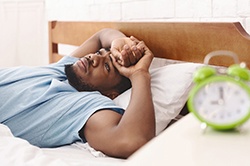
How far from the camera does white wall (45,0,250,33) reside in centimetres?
126

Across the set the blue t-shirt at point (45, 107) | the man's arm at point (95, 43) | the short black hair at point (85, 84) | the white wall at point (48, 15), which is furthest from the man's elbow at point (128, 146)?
the man's arm at point (95, 43)

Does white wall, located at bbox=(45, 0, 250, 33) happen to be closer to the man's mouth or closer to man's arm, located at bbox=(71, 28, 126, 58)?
man's arm, located at bbox=(71, 28, 126, 58)

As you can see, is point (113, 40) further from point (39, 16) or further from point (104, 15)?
point (39, 16)

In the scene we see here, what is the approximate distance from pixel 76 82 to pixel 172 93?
0.38 metres

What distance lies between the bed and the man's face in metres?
0.07

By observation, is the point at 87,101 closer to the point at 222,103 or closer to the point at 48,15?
the point at 222,103

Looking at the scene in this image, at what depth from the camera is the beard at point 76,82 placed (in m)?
1.43

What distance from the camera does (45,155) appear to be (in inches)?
36.9

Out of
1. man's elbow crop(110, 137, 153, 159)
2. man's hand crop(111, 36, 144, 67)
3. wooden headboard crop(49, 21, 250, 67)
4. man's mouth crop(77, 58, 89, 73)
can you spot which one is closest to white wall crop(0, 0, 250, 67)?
wooden headboard crop(49, 21, 250, 67)

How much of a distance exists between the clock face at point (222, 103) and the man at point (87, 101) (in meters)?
0.48

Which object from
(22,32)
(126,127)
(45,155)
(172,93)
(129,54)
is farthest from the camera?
(22,32)

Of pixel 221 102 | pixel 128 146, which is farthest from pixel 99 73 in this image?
pixel 221 102

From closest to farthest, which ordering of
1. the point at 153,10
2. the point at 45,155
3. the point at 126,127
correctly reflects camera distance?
the point at 45,155
the point at 126,127
the point at 153,10

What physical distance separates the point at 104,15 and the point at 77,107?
2.63ft
